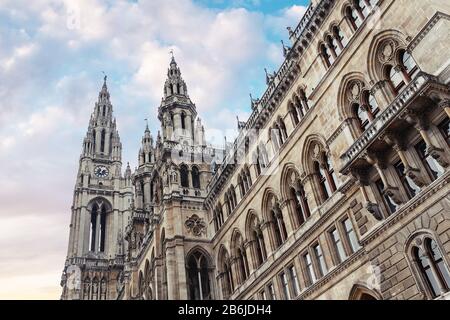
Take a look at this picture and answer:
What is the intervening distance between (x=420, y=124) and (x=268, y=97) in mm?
14529

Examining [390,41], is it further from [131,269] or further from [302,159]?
[131,269]

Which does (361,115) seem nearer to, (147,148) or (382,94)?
(382,94)

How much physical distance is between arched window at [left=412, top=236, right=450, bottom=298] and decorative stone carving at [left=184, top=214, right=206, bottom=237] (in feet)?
79.1

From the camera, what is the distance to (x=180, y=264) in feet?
115

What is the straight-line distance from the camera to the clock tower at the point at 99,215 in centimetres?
7156

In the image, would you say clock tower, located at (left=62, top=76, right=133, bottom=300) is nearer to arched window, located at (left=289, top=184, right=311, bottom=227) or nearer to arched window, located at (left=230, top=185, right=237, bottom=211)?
arched window, located at (left=230, top=185, right=237, bottom=211)

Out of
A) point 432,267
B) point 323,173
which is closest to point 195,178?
point 323,173

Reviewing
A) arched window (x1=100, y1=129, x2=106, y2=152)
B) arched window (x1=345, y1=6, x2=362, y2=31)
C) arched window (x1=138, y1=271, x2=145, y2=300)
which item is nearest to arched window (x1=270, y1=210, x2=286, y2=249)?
arched window (x1=345, y1=6, x2=362, y2=31)

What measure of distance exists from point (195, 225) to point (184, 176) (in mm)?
5632

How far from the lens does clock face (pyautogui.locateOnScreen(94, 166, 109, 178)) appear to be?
9303 centimetres

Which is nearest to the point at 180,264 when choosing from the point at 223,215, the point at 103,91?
the point at 223,215

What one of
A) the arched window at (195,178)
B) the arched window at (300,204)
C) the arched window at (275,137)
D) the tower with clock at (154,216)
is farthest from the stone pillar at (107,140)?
the arched window at (300,204)

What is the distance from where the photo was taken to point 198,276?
119 feet
